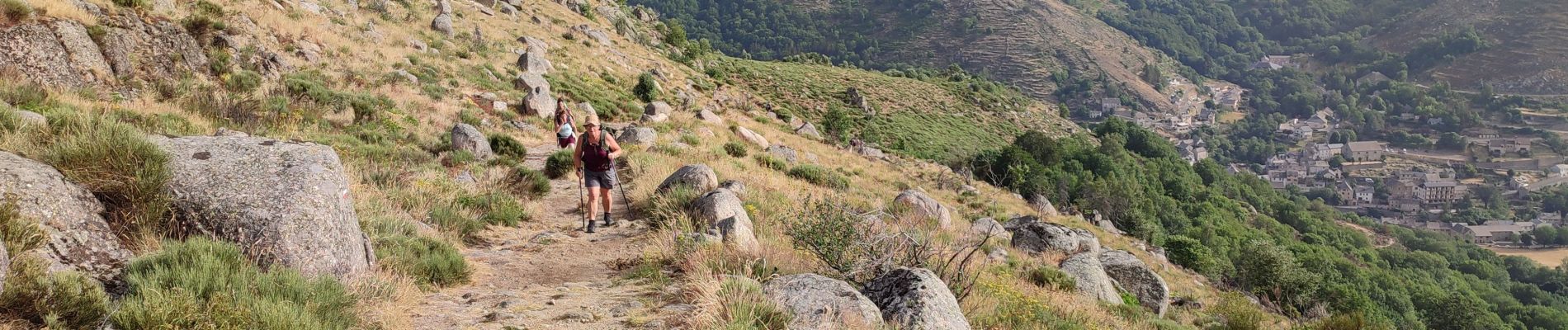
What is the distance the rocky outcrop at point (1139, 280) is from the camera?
39.0ft

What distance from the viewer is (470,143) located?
40.8ft

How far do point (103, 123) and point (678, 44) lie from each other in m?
42.9

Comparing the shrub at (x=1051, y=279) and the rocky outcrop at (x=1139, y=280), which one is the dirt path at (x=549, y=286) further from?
the rocky outcrop at (x=1139, y=280)

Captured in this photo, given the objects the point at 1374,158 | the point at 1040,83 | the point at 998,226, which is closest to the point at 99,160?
the point at 998,226

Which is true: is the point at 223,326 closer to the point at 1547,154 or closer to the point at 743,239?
the point at 743,239

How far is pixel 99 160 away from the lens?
464 centimetres

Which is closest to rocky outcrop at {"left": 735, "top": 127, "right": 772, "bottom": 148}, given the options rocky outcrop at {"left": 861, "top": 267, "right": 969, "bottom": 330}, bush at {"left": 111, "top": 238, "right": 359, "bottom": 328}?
rocky outcrop at {"left": 861, "top": 267, "right": 969, "bottom": 330}

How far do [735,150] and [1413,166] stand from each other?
128 metres

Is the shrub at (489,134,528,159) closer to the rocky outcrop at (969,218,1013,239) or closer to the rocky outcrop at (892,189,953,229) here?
the rocky outcrop at (892,189,953,229)

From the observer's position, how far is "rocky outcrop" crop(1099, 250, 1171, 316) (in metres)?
11.9

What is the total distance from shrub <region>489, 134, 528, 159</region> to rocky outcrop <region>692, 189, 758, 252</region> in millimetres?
5950

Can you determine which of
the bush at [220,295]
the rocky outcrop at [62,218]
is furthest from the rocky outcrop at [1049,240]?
the rocky outcrop at [62,218]

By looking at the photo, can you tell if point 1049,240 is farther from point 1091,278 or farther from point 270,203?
point 270,203

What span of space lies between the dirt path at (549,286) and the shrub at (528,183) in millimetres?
1016
